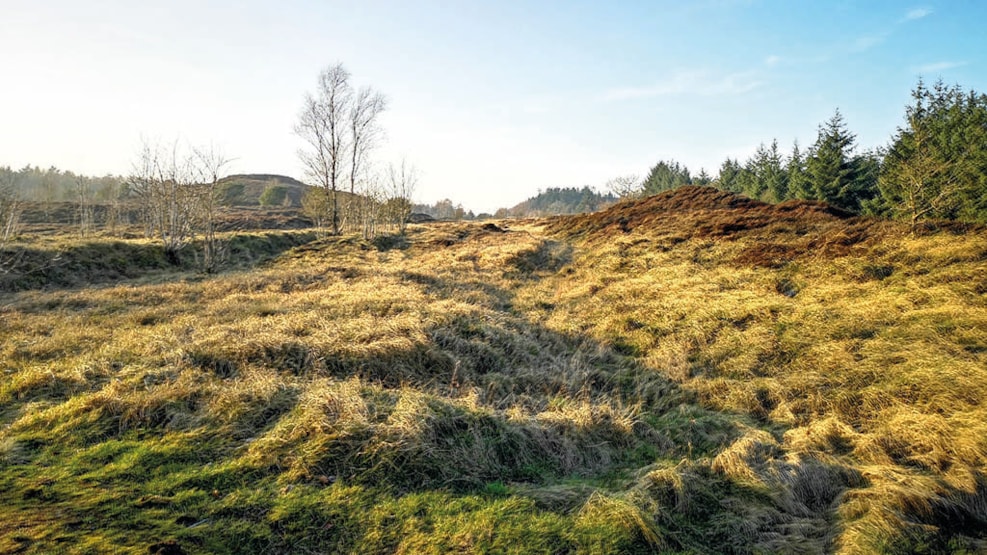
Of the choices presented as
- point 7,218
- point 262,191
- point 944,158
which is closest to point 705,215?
point 944,158

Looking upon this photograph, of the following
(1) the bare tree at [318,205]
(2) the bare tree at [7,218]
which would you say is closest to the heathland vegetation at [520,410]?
A: (2) the bare tree at [7,218]

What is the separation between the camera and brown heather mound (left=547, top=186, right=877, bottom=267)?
13906 mm

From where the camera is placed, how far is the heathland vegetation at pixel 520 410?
3.70 m

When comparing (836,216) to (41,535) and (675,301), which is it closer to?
(675,301)

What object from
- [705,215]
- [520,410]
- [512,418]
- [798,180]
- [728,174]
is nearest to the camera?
[512,418]

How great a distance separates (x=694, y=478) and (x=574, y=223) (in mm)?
31452

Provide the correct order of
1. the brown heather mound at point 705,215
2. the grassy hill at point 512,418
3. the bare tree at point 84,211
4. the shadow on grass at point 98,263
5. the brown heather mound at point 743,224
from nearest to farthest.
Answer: the grassy hill at point 512,418 → the brown heather mound at point 743,224 → the shadow on grass at point 98,263 → the brown heather mound at point 705,215 → the bare tree at point 84,211

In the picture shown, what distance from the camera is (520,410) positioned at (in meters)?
6.26

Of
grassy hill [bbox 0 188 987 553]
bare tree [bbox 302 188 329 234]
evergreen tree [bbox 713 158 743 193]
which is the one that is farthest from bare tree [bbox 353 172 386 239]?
evergreen tree [bbox 713 158 743 193]

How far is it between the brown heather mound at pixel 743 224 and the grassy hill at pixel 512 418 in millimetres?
1340

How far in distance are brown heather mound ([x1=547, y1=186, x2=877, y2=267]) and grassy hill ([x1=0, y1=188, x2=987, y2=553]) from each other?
134 centimetres

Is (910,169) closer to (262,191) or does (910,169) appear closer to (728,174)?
(728,174)

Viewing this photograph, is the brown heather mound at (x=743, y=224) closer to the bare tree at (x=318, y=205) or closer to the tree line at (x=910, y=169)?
the tree line at (x=910, y=169)

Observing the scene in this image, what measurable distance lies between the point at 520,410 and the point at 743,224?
17211 mm
